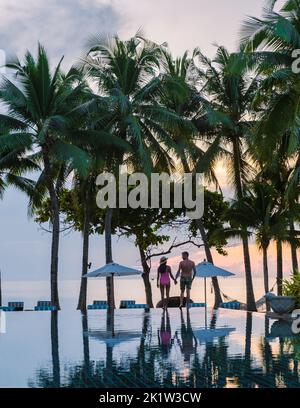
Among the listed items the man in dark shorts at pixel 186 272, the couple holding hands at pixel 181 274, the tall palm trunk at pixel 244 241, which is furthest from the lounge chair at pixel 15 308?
the tall palm trunk at pixel 244 241

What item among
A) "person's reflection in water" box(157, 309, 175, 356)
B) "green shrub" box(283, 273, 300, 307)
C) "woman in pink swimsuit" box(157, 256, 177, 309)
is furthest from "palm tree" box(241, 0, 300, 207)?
"person's reflection in water" box(157, 309, 175, 356)

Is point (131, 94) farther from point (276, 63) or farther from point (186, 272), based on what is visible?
point (186, 272)

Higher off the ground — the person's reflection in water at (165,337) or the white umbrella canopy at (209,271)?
the white umbrella canopy at (209,271)

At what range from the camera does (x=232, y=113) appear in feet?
108

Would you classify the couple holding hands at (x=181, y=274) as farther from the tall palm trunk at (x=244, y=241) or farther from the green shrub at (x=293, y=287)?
the tall palm trunk at (x=244, y=241)

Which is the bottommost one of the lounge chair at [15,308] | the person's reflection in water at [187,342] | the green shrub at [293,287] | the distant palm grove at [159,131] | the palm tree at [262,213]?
the person's reflection in water at [187,342]

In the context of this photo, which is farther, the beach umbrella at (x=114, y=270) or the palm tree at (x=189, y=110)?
the palm tree at (x=189, y=110)

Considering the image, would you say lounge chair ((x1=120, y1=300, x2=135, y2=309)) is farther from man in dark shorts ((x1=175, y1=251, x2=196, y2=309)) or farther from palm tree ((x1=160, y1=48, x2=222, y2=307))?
man in dark shorts ((x1=175, y1=251, x2=196, y2=309))

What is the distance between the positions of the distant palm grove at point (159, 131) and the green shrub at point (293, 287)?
3291mm

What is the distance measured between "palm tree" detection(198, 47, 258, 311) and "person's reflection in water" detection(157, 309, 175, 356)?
45.4 feet

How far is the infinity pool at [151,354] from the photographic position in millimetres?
9430

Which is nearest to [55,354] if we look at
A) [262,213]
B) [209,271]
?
[209,271]

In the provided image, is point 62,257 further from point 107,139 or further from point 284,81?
point 284,81

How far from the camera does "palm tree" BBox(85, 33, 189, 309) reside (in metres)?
28.2
